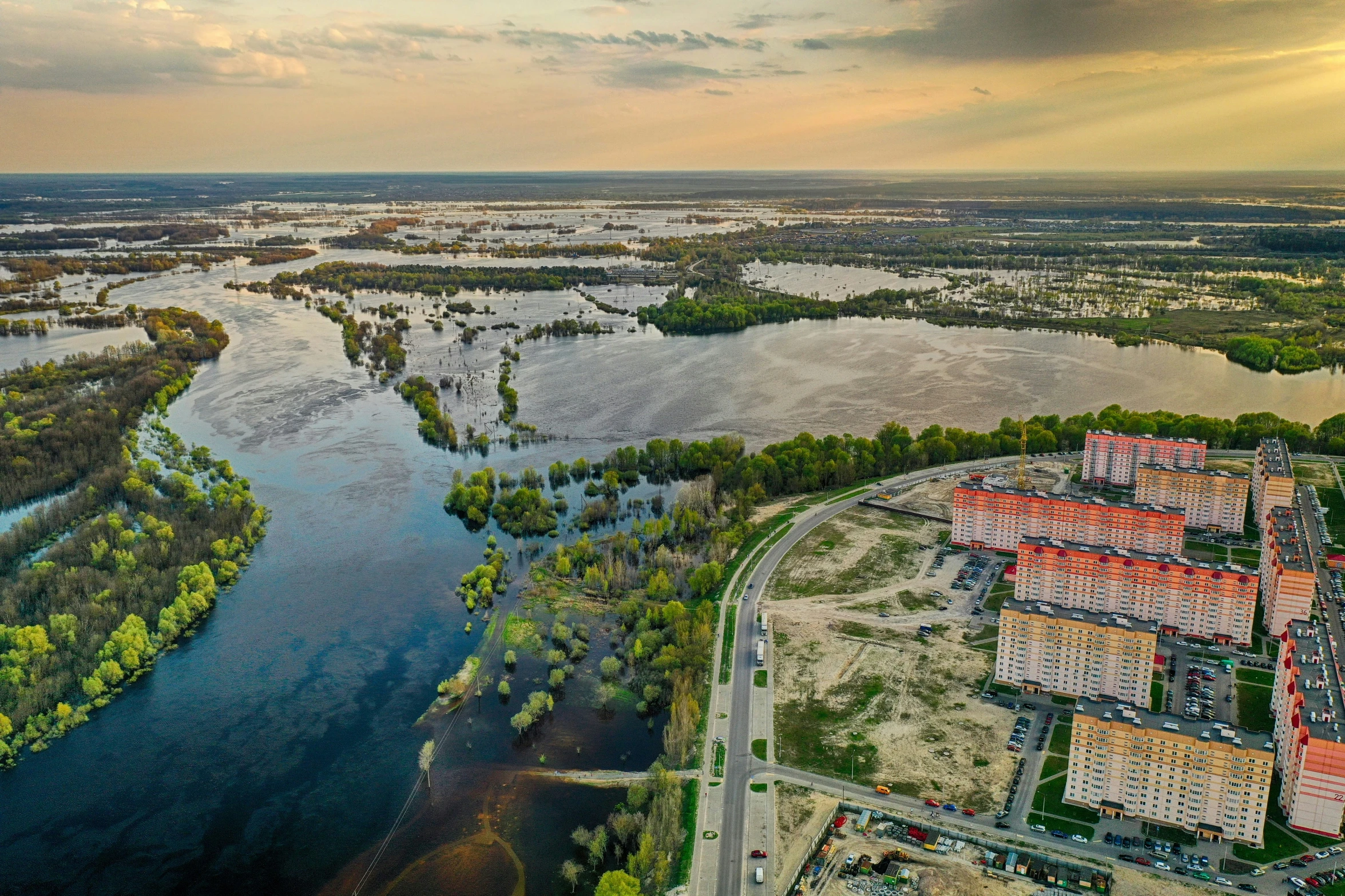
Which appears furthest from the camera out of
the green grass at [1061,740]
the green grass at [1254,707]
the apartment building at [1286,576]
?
the apartment building at [1286,576]

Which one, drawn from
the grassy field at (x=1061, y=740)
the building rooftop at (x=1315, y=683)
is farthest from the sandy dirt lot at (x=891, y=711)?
the building rooftop at (x=1315, y=683)

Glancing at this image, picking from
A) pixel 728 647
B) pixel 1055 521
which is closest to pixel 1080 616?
pixel 1055 521

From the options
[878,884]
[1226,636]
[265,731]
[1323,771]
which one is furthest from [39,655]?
[1226,636]

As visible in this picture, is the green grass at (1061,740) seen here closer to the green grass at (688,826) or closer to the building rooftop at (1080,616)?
the building rooftop at (1080,616)

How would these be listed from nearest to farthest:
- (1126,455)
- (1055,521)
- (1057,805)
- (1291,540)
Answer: (1057,805) < (1291,540) < (1055,521) < (1126,455)

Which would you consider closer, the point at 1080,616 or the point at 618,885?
the point at 618,885

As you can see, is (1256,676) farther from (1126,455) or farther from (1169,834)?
(1126,455)
